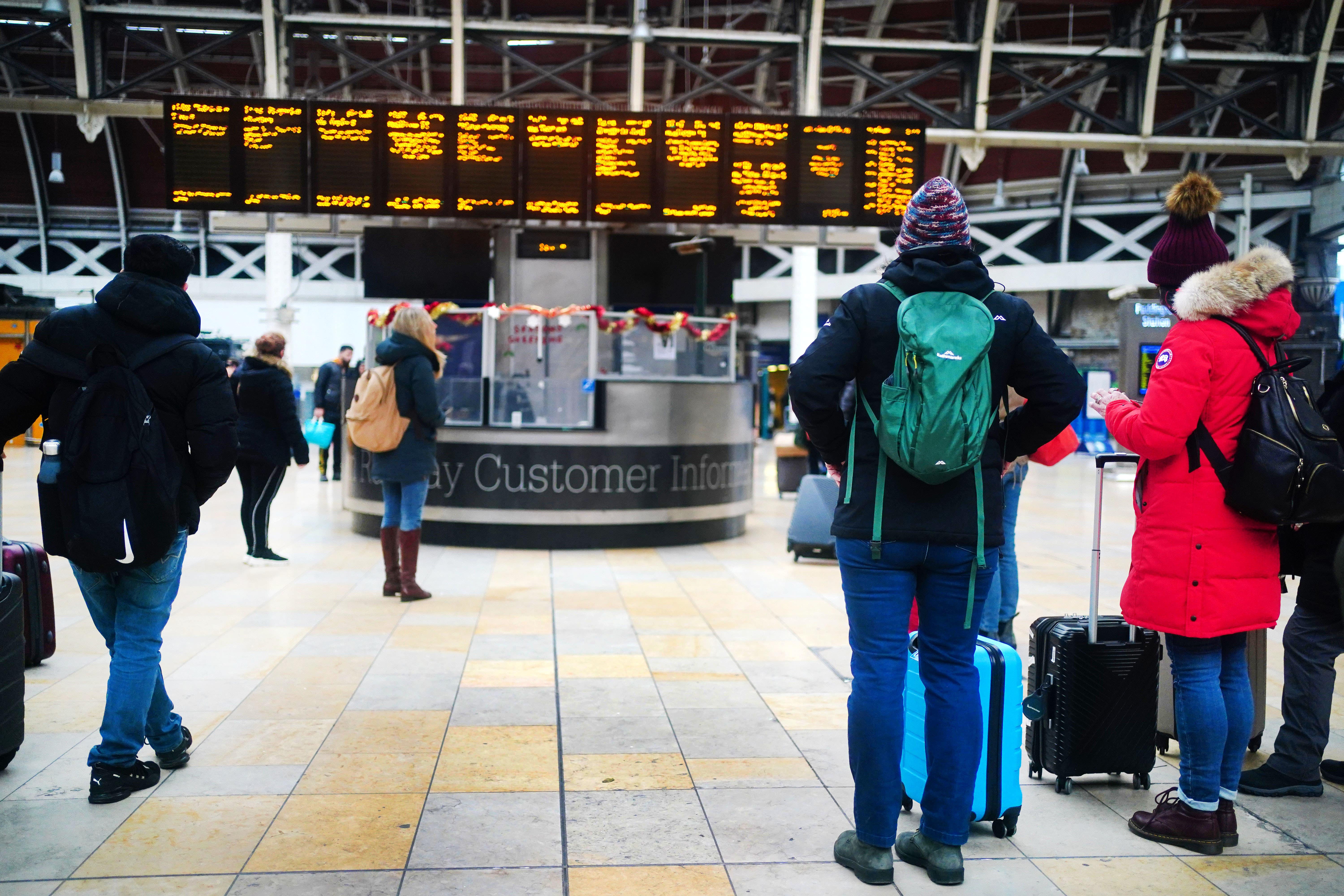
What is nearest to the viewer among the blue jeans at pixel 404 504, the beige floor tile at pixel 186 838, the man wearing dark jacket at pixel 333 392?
the beige floor tile at pixel 186 838

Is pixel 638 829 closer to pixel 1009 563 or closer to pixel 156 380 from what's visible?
pixel 156 380

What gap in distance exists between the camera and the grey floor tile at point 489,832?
3193 mm

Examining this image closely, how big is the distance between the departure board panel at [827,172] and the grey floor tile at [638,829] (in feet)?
27.4

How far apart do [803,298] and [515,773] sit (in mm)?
18808

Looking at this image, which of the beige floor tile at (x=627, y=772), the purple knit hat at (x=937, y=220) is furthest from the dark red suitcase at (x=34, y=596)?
the purple knit hat at (x=937, y=220)

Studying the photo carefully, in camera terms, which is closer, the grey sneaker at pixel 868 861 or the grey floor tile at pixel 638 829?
the grey sneaker at pixel 868 861

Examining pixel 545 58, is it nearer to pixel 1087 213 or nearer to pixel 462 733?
pixel 1087 213

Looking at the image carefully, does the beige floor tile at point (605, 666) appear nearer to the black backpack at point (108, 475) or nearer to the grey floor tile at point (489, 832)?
the grey floor tile at point (489, 832)

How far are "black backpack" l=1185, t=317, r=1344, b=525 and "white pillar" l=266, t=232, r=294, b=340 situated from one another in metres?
20.5

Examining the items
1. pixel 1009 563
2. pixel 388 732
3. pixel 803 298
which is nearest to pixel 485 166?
pixel 1009 563

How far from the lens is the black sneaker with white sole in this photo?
3.61 meters

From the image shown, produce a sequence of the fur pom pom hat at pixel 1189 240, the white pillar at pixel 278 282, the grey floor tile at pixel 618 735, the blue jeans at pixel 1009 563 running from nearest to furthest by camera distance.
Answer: the fur pom pom hat at pixel 1189 240, the grey floor tile at pixel 618 735, the blue jeans at pixel 1009 563, the white pillar at pixel 278 282

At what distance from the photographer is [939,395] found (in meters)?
2.89

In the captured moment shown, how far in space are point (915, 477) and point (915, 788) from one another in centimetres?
110
